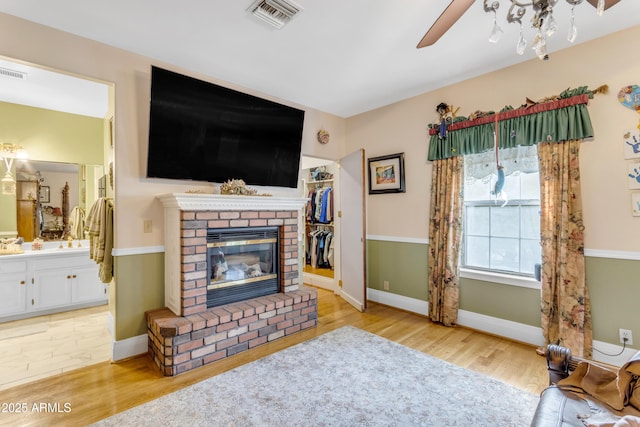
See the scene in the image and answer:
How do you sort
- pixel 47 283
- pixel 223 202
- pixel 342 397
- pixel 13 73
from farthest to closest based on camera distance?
pixel 47 283 < pixel 13 73 < pixel 223 202 < pixel 342 397

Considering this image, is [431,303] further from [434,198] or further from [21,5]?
[21,5]

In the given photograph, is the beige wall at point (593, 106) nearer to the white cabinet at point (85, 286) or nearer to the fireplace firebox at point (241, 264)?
the fireplace firebox at point (241, 264)

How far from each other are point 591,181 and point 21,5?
4469mm

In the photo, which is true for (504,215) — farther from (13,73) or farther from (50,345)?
(13,73)

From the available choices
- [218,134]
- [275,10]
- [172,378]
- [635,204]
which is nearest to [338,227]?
[218,134]

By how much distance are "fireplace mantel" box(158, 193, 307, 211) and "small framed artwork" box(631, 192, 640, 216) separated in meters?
2.87

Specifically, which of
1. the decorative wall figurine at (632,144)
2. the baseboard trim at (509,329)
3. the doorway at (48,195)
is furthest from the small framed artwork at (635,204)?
the doorway at (48,195)

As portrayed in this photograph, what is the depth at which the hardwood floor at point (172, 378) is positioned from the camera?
1933 millimetres

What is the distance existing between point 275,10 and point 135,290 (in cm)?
255

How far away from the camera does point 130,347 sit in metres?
2.61

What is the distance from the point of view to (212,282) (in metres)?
2.85

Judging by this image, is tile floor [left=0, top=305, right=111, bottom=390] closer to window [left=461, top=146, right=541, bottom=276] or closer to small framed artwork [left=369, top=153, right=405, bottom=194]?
small framed artwork [left=369, top=153, right=405, bottom=194]

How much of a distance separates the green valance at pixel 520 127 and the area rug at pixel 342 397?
2100 mm

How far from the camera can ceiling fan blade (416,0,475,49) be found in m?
1.54
